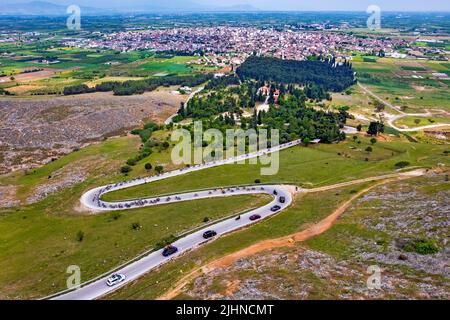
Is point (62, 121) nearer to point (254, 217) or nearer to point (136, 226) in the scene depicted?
point (136, 226)

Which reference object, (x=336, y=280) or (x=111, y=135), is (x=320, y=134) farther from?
(x=336, y=280)

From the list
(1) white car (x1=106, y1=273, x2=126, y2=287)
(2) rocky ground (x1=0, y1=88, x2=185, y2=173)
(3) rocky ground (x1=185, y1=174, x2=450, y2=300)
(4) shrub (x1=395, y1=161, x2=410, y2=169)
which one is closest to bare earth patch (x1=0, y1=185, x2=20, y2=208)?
(2) rocky ground (x1=0, y1=88, x2=185, y2=173)

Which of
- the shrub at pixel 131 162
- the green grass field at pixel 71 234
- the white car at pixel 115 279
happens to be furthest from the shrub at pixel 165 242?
the shrub at pixel 131 162

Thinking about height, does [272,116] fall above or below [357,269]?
above

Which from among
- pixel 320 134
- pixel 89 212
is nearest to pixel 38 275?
pixel 89 212

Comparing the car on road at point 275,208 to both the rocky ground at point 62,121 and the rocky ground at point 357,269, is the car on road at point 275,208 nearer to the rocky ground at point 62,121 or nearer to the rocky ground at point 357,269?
the rocky ground at point 357,269

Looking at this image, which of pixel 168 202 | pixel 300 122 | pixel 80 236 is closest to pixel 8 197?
pixel 80 236
